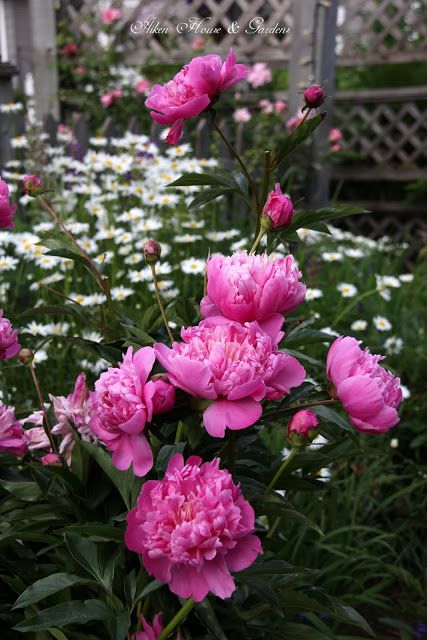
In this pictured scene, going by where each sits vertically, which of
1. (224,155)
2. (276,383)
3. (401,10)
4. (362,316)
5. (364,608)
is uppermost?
(401,10)

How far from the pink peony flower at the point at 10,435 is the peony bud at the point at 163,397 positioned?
1.07 ft

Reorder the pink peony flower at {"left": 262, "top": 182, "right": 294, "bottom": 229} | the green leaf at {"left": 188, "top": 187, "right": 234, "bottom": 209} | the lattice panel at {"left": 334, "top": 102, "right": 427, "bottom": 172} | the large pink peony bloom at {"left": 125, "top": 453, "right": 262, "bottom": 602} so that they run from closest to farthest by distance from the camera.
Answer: the large pink peony bloom at {"left": 125, "top": 453, "right": 262, "bottom": 602} < the pink peony flower at {"left": 262, "top": 182, "right": 294, "bottom": 229} < the green leaf at {"left": 188, "top": 187, "right": 234, "bottom": 209} < the lattice panel at {"left": 334, "top": 102, "right": 427, "bottom": 172}

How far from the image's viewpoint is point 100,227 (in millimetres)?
2424

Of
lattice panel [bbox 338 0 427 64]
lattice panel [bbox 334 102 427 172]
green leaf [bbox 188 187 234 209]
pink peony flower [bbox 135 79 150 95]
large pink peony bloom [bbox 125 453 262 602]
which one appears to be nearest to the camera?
large pink peony bloom [bbox 125 453 262 602]

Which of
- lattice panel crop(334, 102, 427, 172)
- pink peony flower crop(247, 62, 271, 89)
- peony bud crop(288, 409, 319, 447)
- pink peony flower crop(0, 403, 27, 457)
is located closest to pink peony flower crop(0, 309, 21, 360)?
pink peony flower crop(0, 403, 27, 457)

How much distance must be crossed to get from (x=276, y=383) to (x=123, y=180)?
7.09ft

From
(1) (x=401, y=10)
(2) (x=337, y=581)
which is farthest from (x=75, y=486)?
(1) (x=401, y=10)

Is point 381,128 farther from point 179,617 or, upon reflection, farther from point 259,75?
point 179,617

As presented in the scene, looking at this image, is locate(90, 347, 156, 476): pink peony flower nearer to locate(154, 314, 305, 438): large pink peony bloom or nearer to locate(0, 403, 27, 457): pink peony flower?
locate(154, 314, 305, 438): large pink peony bloom

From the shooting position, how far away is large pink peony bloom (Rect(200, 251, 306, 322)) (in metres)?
0.69

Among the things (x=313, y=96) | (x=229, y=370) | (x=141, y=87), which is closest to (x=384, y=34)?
(x=141, y=87)

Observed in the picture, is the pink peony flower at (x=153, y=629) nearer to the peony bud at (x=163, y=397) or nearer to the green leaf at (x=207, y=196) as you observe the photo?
the peony bud at (x=163, y=397)

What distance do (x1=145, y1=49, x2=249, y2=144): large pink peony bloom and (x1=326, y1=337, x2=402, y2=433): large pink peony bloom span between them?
0.36 meters

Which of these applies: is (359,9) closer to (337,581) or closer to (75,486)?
(337,581)
